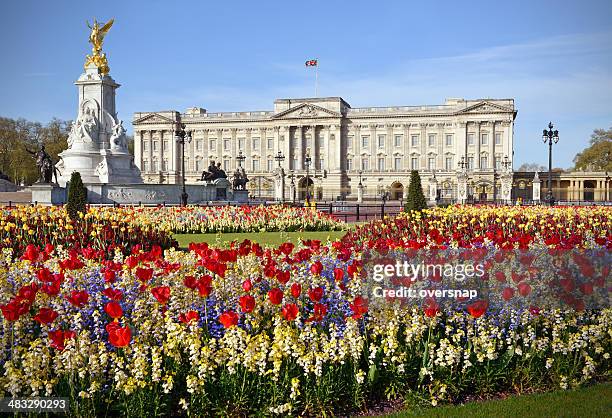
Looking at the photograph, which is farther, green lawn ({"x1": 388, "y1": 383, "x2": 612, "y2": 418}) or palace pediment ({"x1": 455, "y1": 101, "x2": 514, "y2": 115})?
palace pediment ({"x1": 455, "y1": 101, "x2": 514, "y2": 115})

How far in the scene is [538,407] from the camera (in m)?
5.08

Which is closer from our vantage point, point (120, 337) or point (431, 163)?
point (120, 337)

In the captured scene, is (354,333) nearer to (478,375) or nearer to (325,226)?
(478,375)

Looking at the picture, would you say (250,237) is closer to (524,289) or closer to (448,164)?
(524,289)

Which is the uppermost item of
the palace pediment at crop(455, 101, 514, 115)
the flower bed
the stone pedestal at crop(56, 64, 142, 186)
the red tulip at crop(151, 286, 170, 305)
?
the palace pediment at crop(455, 101, 514, 115)

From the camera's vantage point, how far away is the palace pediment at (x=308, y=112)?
88.2 metres

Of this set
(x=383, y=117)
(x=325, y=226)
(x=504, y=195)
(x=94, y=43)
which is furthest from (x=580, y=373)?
(x=383, y=117)

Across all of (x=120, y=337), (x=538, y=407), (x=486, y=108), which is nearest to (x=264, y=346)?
(x=120, y=337)

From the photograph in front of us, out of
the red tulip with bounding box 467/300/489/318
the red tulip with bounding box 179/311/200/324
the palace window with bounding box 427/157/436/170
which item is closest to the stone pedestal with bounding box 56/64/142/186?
the red tulip with bounding box 179/311/200/324

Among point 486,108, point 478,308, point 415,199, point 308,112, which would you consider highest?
point 308,112

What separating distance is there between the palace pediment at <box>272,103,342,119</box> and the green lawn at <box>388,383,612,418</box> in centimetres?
8427

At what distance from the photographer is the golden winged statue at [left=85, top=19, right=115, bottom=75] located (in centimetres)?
3606

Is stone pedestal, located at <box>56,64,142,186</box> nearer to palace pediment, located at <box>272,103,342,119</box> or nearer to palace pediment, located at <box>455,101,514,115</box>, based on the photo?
palace pediment, located at <box>272,103,342,119</box>

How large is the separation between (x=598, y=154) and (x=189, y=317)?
324 ft
